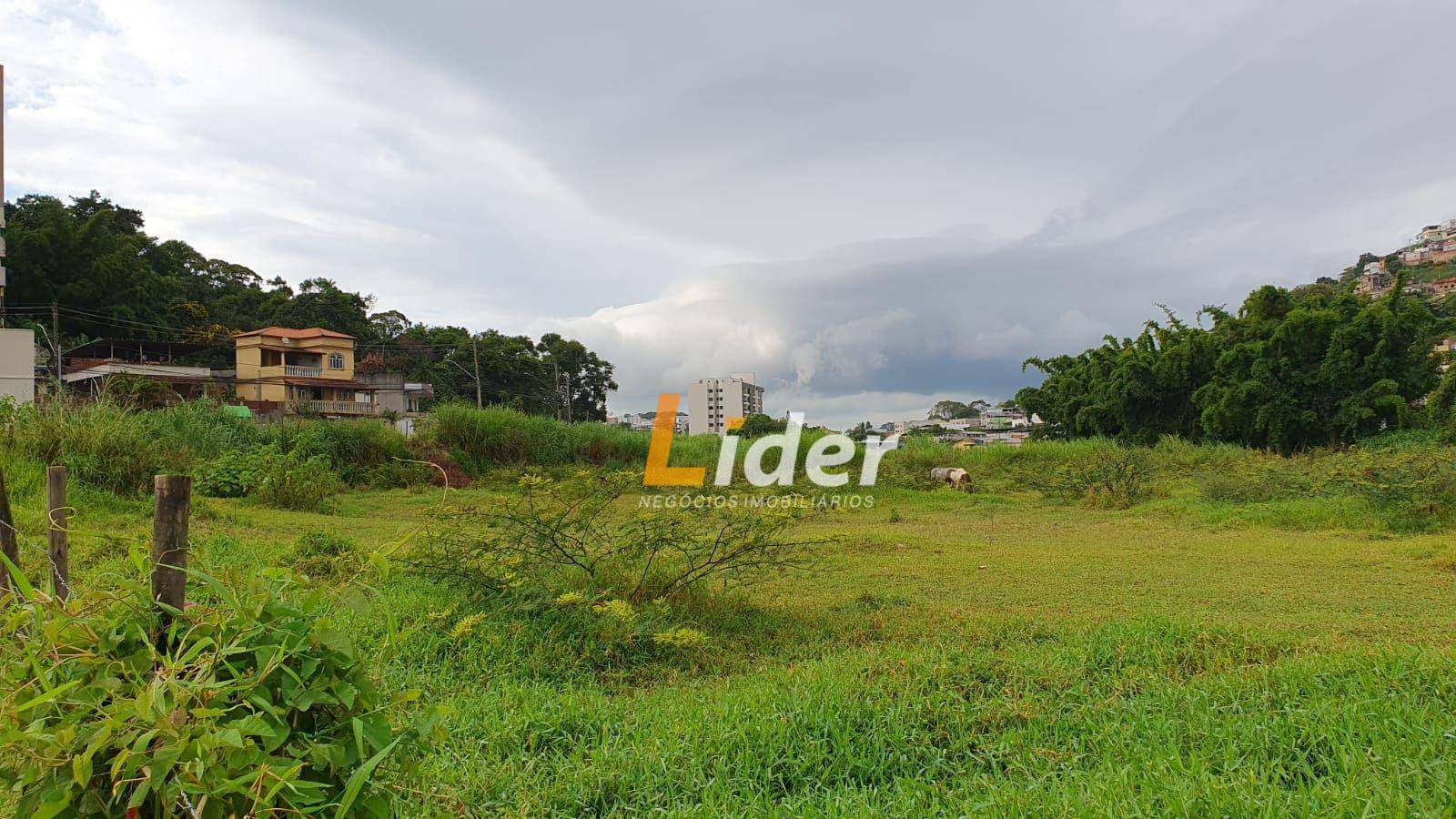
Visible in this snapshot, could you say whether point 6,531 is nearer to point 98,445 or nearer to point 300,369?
point 98,445

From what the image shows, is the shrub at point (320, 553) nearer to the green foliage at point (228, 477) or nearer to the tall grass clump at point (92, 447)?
the tall grass clump at point (92, 447)

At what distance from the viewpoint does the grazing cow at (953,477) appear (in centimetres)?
1331

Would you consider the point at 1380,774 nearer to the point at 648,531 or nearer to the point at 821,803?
the point at 821,803

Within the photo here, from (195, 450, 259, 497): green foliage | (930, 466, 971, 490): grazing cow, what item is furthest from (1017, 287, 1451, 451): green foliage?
(195, 450, 259, 497): green foliage

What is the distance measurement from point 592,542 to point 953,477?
9.96 m

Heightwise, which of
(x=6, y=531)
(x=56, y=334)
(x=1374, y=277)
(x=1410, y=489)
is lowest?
(x=1410, y=489)

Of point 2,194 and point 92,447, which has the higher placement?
point 2,194

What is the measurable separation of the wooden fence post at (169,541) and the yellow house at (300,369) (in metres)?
31.4

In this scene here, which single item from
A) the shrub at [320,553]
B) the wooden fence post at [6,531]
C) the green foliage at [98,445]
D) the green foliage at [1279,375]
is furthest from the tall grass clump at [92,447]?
the green foliage at [1279,375]

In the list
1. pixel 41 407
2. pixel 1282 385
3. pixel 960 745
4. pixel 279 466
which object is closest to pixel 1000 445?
pixel 1282 385

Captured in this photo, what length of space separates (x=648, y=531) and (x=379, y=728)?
325cm

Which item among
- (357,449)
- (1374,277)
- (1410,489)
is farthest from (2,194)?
(1374,277)

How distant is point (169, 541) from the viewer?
4.58 ft

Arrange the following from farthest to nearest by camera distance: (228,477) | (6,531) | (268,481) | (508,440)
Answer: (508,440)
(228,477)
(268,481)
(6,531)
